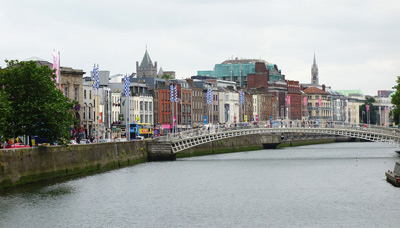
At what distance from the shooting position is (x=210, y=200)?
51.2 m

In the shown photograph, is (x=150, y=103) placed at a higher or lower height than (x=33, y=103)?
higher

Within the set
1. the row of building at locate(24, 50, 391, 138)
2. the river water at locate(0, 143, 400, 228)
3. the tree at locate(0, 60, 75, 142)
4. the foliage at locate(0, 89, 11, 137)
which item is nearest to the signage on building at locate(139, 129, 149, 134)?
the row of building at locate(24, 50, 391, 138)

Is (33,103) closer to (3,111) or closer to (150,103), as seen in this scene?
(3,111)

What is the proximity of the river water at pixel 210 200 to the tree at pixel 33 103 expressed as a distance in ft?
14.1

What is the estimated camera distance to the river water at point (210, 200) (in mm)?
42438

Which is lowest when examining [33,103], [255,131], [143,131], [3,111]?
[255,131]

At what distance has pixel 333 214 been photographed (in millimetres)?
44531

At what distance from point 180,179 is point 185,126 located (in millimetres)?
75874

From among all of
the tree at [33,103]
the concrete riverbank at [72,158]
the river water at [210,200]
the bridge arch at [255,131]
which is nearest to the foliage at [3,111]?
the concrete riverbank at [72,158]

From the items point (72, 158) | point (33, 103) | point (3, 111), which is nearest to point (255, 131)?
point (72, 158)

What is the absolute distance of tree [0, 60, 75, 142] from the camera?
191 feet

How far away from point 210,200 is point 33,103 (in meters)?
15.3

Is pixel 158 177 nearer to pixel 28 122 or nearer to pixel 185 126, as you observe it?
pixel 28 122

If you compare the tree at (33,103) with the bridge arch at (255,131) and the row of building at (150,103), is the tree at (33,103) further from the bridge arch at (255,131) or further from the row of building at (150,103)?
the bridge arch at (255,131)
